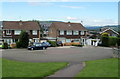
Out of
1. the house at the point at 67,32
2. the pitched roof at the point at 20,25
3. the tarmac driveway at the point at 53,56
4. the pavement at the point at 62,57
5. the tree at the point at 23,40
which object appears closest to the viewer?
the pavement at the point at 62,57

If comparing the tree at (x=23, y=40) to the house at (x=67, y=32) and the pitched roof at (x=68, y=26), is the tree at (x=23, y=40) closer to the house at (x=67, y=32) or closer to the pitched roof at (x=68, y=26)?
the house at (x=67, y=32)

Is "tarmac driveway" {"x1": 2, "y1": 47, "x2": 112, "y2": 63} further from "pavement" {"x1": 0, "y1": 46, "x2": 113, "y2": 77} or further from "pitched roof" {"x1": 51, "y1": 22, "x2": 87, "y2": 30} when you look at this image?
"pitched roof" {"x1": 51, "y1": 22, "x2": 87, "y2": 30}

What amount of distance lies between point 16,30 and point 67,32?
14376 millimetres

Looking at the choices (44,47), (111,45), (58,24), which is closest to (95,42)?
(111,45)

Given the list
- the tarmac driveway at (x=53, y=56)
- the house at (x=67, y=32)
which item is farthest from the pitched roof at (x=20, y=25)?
the tarmac driveway at (x=53, y=56)

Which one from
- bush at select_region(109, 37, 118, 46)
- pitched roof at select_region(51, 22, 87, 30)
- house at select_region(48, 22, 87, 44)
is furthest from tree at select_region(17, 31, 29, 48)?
bush at select_region(109, 37, 118, 46)

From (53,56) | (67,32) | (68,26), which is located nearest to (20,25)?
(67,32)

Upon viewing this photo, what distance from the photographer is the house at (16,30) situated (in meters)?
52.5

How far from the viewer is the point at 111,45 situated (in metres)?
53.9

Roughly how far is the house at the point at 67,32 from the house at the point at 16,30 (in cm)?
614

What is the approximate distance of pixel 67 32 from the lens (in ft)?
196

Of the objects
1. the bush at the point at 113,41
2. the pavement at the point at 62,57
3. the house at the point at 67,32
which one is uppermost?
the house at the point at 67,32

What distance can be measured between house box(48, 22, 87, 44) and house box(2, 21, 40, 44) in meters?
6.14

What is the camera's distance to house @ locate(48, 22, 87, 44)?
59125 mm
